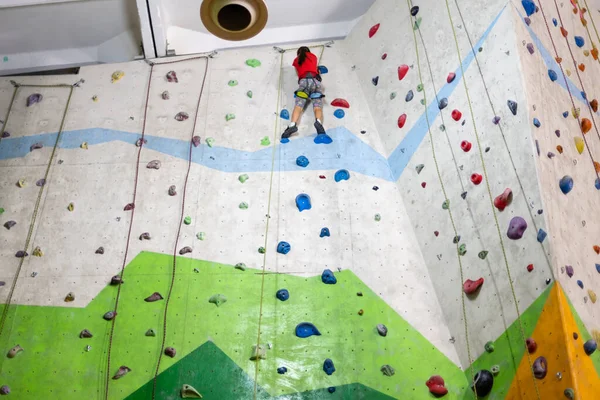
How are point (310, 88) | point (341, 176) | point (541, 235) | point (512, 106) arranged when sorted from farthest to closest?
point (310, 88)
point (341, 176)
point (512, 106)
point (541, 235)

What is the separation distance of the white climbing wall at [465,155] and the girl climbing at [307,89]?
44 centimetres

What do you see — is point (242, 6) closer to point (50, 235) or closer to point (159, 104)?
point (159, 104)

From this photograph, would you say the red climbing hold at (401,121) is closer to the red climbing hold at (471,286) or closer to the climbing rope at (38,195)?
the red climbing hold at (471,286)

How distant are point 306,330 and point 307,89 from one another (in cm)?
187

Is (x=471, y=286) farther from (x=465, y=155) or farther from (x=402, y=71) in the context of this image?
(x=402, y=71)

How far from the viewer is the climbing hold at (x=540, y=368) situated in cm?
361

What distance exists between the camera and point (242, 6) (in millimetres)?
4688

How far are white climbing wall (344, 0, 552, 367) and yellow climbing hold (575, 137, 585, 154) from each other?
21.4 inches

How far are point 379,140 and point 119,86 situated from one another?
2.09m

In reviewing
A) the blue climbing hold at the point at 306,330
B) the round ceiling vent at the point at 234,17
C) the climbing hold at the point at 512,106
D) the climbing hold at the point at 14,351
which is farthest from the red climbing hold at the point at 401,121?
the climbing hold at the point at 14,351

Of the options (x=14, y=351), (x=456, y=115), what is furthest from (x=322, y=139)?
(x=14, y=351)

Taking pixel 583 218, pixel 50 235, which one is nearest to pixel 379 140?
pixel 583 218

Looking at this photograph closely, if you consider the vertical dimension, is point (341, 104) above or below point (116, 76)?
below

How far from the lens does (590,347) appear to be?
12.0ft
